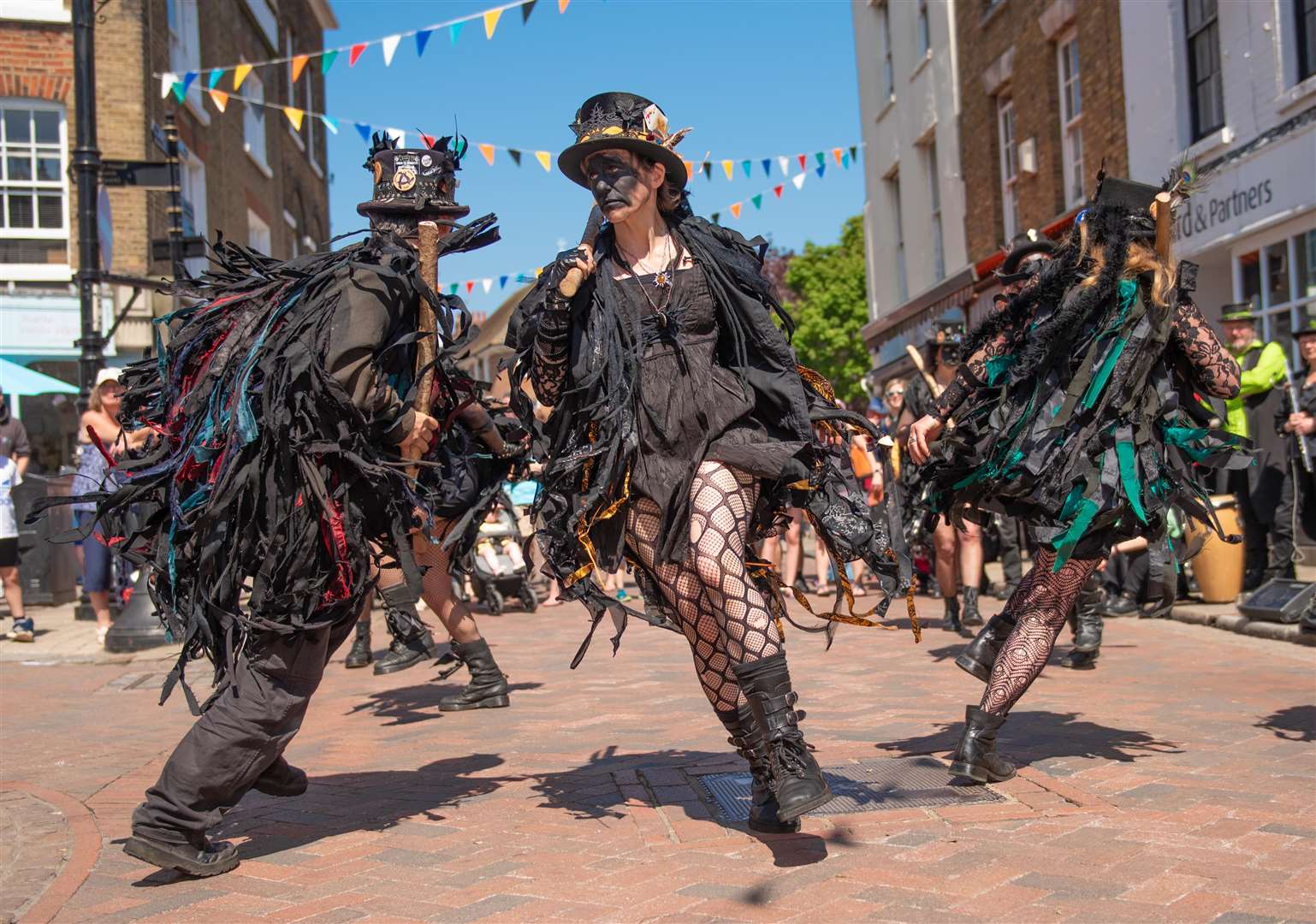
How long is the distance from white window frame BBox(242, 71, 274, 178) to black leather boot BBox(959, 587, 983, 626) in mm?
21180

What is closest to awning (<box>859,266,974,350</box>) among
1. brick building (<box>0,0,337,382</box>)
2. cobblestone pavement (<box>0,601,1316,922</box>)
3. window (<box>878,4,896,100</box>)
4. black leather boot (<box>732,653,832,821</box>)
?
window (<box>878,4,896,100</box>)

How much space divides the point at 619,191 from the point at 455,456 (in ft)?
7.43

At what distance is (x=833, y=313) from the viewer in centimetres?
4816

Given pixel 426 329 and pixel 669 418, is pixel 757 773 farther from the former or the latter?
pixel 426 329

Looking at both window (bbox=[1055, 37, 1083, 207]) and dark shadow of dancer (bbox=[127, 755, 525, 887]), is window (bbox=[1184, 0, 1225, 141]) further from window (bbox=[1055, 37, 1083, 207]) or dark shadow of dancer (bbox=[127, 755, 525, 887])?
dark shadow of dancer (bbox=[127, 755, 525, 887])

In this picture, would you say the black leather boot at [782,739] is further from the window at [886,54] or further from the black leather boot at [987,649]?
the window at [886,54]

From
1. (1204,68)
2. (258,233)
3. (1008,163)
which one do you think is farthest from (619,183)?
(258,233)

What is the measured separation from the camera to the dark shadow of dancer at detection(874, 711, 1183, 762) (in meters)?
4.96

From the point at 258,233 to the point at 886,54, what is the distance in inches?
533

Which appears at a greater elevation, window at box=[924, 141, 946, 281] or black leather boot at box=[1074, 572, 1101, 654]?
window at box=[924, 141, 946, 281]

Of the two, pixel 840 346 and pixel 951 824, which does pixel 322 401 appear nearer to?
pixel 951 824

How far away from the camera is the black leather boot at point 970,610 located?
9.09m

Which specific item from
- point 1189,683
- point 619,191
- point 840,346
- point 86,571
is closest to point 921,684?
point 1189,683

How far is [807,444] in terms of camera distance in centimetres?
405
